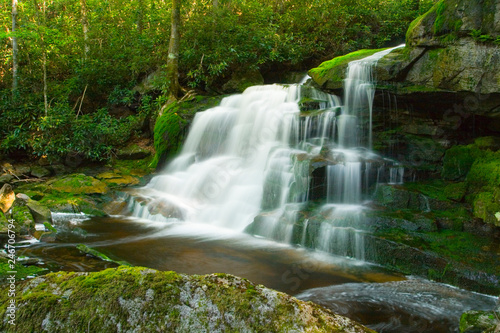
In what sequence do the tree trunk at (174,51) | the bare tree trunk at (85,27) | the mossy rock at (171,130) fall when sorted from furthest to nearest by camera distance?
1. the bare tree trunk at (85,27)
2. the tree trunk at (174,51)
3. the mossy rock at (171,130)

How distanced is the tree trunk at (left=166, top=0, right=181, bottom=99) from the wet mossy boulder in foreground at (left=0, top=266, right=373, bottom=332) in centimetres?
1260

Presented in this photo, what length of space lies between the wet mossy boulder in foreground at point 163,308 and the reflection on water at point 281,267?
255 centimetres

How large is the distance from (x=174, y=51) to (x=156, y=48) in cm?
312

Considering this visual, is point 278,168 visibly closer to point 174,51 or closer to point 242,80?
point 242,80

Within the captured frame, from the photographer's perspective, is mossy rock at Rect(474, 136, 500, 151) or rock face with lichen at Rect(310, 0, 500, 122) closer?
rock face with lichen at Rect(310, 0, 500, 122)

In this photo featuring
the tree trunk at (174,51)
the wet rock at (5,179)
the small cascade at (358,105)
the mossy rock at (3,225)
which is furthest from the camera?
the tree trunk at (174,51)

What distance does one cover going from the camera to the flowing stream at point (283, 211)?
4.90 metres

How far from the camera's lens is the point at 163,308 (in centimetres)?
196

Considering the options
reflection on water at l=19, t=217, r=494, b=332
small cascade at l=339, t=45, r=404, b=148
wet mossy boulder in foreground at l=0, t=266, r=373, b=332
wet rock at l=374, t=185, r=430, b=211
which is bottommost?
reflection on water at l=19, t=217, r=494, b=332

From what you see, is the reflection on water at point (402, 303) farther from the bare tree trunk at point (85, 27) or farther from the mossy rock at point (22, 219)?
the bare tree trunk at point (85, 27)

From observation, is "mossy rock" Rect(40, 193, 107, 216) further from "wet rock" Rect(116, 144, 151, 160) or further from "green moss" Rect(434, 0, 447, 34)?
"green moss" Rect(434, 0, 447, 34)

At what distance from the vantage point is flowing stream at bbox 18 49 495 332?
4902 millimetres

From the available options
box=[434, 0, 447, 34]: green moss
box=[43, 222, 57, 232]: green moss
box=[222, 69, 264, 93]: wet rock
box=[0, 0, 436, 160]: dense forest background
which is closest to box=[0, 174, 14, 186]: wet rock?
box=[0, 0, 436, 160]: dense forest background

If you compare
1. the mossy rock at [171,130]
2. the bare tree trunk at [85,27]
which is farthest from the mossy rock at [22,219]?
the bare tree trunk at [85,27]
